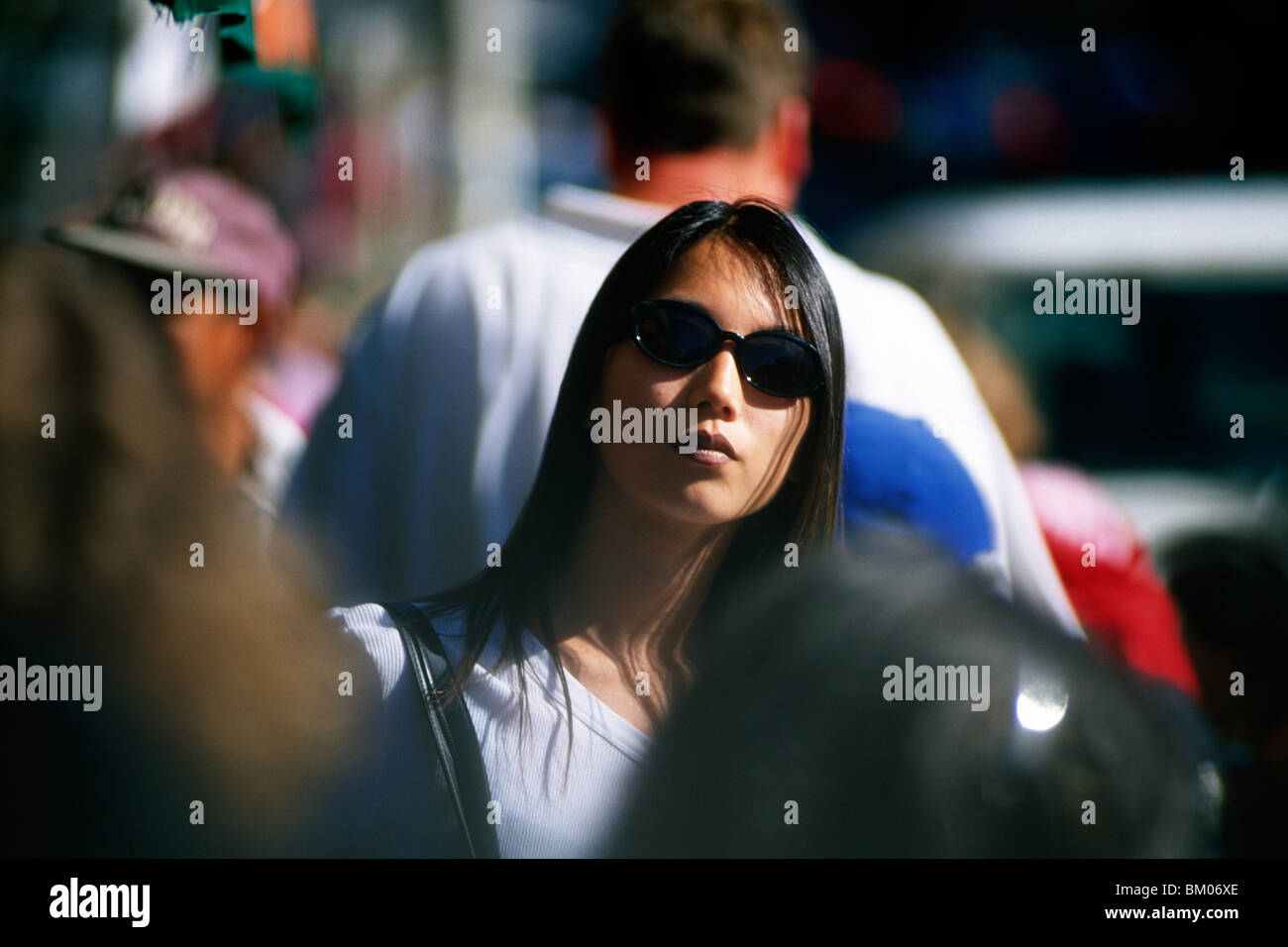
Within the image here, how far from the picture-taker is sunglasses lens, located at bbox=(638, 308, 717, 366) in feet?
6.69

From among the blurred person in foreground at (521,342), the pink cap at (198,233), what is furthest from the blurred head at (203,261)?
the blurred person in foreground at (521,342)

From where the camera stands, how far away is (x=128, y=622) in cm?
183

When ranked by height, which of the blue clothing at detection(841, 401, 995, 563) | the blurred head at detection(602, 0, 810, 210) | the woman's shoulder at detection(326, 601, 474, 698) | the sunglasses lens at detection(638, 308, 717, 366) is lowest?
the woman's shoulder at detection(326, 601, 474, 698)

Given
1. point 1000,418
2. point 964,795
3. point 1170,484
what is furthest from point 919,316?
point 964,795

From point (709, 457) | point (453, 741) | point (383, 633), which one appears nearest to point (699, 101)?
point (709, 457)

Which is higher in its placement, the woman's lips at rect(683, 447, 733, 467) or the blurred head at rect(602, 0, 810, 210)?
the blurred head at rect(602, 0, 810, 210)

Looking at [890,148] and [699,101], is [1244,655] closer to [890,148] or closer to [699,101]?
[890,148]

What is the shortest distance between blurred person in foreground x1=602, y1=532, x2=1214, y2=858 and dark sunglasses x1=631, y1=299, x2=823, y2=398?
32cm

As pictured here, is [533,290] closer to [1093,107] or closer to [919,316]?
[919,316]

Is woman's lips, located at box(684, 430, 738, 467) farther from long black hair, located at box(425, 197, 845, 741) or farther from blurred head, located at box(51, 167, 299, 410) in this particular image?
blurred head, located at box(51, 167, 299, 410)

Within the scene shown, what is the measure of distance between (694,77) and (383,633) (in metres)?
1.05

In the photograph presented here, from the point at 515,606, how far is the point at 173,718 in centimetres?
55

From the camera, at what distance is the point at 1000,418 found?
2287 millimetres

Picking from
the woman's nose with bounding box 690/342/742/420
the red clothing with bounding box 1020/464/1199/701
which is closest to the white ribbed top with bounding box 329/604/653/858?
the woman's nose with bounding box 690/342/742/420
